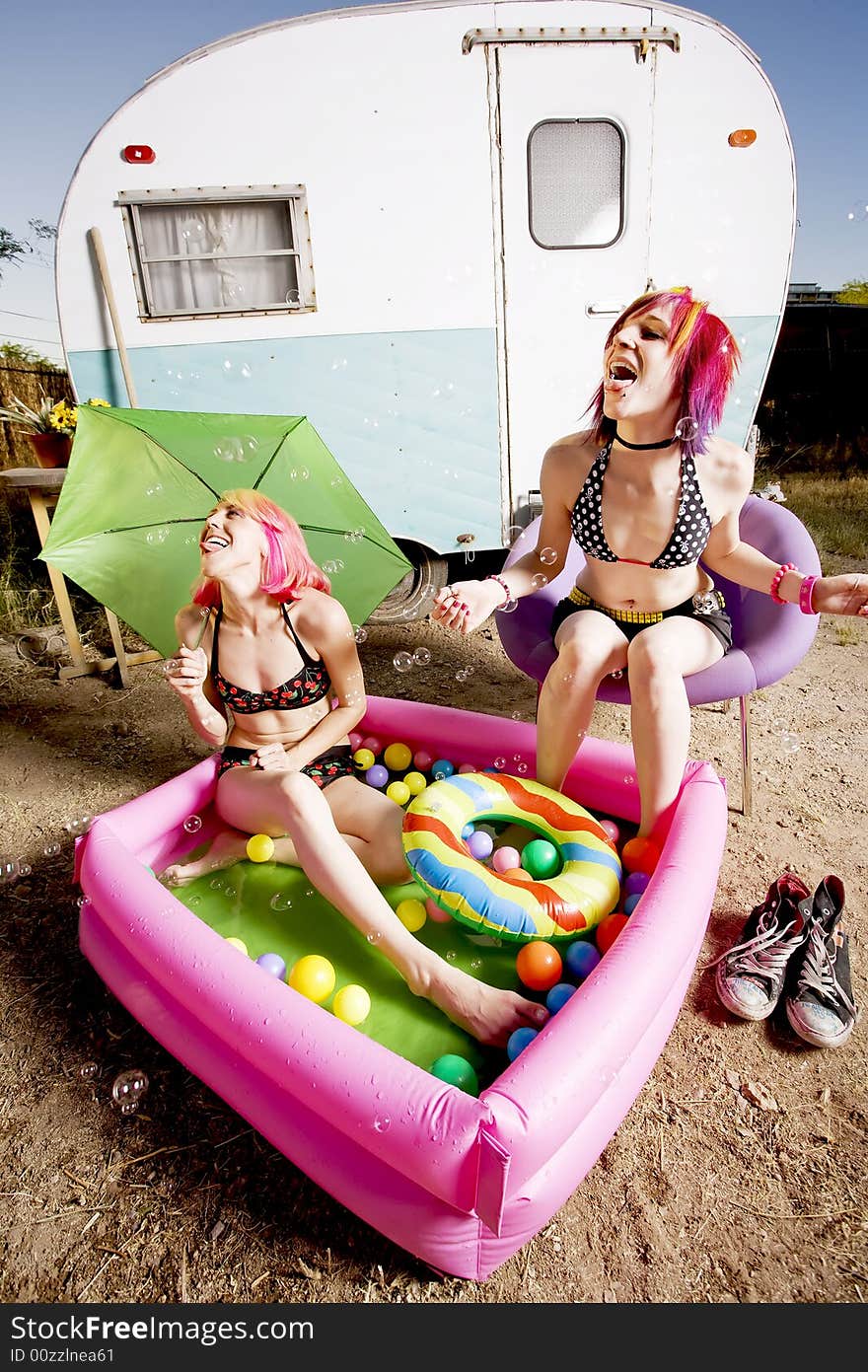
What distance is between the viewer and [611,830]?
1.83 metres

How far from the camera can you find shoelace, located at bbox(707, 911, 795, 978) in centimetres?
160

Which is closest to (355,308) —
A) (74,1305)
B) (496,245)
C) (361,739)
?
(496,245)

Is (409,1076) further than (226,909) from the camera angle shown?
Result: No

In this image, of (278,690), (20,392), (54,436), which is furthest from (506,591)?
(20,392)

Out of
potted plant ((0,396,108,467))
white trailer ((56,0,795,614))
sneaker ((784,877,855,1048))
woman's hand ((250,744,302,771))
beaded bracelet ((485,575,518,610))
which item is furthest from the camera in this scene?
potted plant ((0,396,108,467))

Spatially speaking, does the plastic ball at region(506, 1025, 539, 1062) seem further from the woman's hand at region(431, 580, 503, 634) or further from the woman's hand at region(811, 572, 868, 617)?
the woman's hand at region(811, 572, 868, 617)

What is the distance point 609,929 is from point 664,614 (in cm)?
72

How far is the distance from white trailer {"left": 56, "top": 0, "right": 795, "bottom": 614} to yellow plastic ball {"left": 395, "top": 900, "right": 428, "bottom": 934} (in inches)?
83.0

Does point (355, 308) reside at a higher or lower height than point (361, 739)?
higher

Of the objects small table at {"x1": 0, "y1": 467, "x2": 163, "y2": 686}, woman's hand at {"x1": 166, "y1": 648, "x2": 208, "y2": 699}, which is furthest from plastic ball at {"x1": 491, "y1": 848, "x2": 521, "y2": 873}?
small table at {"x1": 0, "y1": 467, "x2": 163, "y2": 686}

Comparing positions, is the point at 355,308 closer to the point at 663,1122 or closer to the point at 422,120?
the point at 422,120

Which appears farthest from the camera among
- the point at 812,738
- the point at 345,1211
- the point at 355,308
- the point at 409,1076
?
the point at 355,308

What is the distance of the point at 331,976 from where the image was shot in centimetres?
150

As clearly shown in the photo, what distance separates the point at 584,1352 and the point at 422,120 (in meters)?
3.57
